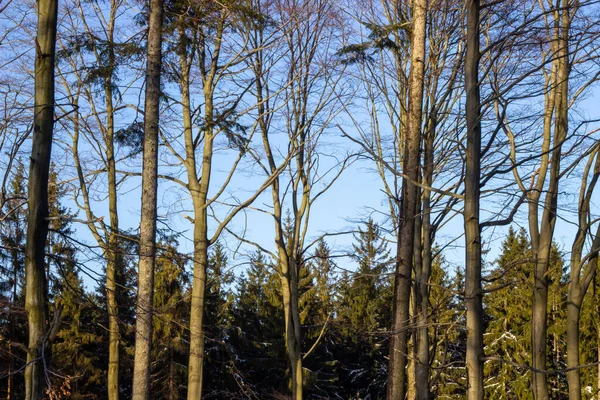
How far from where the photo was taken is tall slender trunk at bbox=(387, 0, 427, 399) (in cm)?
887

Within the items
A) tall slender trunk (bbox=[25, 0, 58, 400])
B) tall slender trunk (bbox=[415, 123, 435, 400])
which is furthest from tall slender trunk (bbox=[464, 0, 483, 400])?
tall slender trunk (bbox=[415, 123, 435, 400])

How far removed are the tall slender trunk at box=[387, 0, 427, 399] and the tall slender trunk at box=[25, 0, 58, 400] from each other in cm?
441

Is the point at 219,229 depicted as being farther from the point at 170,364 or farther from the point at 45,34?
the point at 170,364

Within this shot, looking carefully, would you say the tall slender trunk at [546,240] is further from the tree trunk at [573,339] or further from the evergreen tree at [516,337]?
the evergreen tree at [516,337]

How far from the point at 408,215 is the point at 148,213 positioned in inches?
130

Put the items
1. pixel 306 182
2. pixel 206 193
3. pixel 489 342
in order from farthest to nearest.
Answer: pixel 489 342, pixel 306 182, pixel 206 193

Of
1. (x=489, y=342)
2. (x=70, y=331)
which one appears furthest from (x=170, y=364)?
(x=489, y=342)

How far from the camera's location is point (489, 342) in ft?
107

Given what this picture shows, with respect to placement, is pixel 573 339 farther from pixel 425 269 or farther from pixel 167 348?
pixel 167 348

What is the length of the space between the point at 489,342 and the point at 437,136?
20.8 metres

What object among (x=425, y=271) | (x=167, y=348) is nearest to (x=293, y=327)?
(x=425, y=271)

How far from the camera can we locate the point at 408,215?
9.05 m

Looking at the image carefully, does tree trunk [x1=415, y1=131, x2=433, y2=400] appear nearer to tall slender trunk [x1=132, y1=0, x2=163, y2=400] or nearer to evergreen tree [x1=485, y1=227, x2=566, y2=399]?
tall slender trunk [x1=132, y1=0, x2=163, y2=400]

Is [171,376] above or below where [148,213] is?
below
